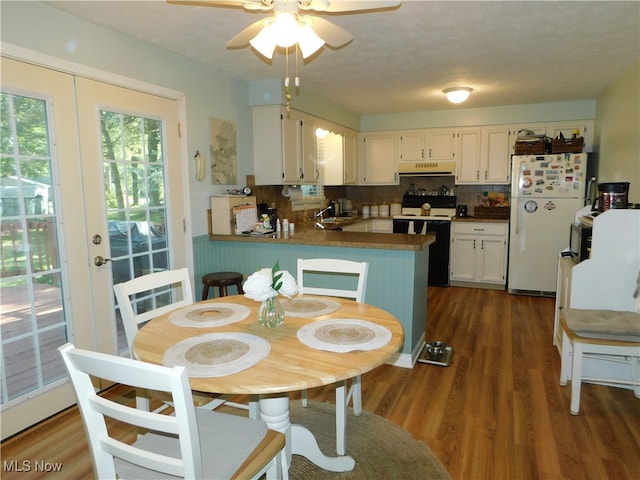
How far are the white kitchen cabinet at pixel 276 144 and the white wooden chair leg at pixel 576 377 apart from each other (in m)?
2.76

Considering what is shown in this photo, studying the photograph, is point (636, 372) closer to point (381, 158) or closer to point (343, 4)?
point (343, 4)

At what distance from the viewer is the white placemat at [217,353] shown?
4.29ft

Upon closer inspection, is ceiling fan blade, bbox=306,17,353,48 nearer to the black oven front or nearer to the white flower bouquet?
the white flower bouquet

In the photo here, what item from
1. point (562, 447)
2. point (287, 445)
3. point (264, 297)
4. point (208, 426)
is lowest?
point (562, 447)

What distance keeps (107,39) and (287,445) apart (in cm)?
256

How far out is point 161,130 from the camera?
301 cm

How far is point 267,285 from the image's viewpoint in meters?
1.61

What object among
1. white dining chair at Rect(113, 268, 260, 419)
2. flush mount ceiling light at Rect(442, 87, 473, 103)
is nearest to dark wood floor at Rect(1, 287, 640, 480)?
white dining chair at Rect(113, 268, 260, 419)

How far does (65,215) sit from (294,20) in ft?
5.59

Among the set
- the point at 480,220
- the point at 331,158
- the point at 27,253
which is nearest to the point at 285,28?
the point at 27,253

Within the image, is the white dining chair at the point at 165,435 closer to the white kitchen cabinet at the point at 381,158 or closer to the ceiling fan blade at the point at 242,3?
the ceiling fan blade at the point at 242,3

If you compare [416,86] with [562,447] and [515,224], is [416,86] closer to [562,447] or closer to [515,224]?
[515,224]

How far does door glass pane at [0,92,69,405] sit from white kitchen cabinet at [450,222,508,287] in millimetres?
4439

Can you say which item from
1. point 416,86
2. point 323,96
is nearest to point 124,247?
point 323,96
